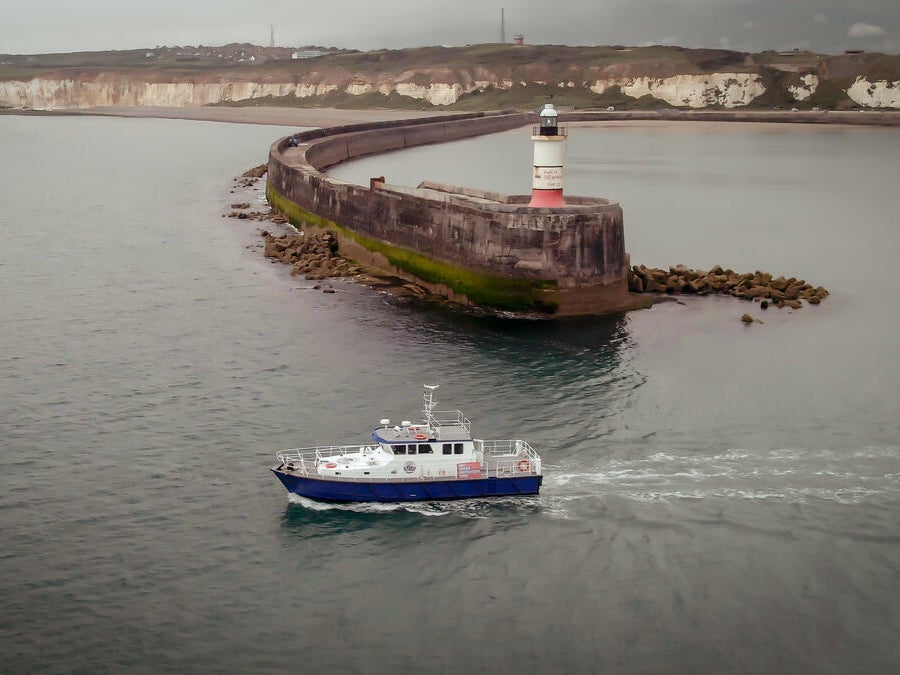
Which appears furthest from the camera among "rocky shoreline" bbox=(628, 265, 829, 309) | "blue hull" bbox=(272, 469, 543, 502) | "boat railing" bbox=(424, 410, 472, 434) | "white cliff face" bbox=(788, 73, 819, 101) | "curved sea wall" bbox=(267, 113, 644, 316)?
"white cliff face" bbox=(788, 73, 819, 101)

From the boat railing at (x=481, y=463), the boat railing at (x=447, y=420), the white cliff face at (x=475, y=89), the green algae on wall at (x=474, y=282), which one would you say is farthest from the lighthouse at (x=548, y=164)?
the white cliff face at (x=475, y=89)

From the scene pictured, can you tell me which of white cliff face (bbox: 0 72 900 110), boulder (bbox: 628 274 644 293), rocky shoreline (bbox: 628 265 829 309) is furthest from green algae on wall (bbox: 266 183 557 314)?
white cliff face (bbox: 0 72 900 110)

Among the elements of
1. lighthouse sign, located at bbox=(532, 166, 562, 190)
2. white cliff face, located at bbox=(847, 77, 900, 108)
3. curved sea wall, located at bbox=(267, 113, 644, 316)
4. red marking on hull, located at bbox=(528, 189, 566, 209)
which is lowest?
curved sea wall, located at bbox=(267, 113, 644, 316)

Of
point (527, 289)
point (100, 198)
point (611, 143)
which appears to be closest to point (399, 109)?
point (611, 143)

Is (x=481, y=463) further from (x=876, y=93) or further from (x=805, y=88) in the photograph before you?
(x=805, y=88)

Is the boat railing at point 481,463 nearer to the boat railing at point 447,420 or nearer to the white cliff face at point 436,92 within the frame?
the boat railing at point 447,420

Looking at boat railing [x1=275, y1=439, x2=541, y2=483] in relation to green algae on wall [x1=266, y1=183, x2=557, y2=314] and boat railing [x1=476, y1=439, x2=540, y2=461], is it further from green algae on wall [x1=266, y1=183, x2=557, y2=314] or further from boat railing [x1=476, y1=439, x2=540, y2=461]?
green algae on wall [x1=266, y1=183, x2=557, y2=314]
